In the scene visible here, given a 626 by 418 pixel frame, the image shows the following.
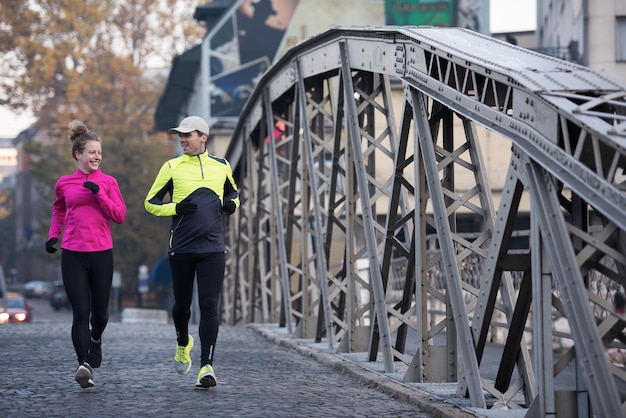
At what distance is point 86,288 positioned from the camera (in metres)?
9.11

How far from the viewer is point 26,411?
7496 millimetres

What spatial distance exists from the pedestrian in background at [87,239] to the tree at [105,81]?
46.2 m

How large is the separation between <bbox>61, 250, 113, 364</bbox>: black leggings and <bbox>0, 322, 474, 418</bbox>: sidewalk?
0.36 meters

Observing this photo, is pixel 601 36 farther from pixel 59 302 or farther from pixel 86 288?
pixel 59 302

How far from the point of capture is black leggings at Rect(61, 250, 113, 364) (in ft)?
29.6

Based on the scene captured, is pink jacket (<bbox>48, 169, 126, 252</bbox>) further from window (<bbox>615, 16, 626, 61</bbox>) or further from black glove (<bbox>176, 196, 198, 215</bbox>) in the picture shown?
window (<bbox>615, 16, 626, 61</bbox>)

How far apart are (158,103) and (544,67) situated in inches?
2117

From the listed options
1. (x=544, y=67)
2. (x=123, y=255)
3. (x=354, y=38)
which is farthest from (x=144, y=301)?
(x=544, y=67)

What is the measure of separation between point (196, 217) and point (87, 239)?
0.75 metres

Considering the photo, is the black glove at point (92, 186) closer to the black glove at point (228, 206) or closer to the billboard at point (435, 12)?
the black glove at point (228, 206)

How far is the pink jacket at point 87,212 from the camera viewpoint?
357 inches

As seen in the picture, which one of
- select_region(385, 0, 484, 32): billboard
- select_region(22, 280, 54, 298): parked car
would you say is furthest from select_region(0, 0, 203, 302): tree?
select_region(22, 280, 54, 298): parked car

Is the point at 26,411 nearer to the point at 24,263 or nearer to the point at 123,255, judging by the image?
the point at 123,255

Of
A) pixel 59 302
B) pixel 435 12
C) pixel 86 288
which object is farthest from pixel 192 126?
pixel 59 302
